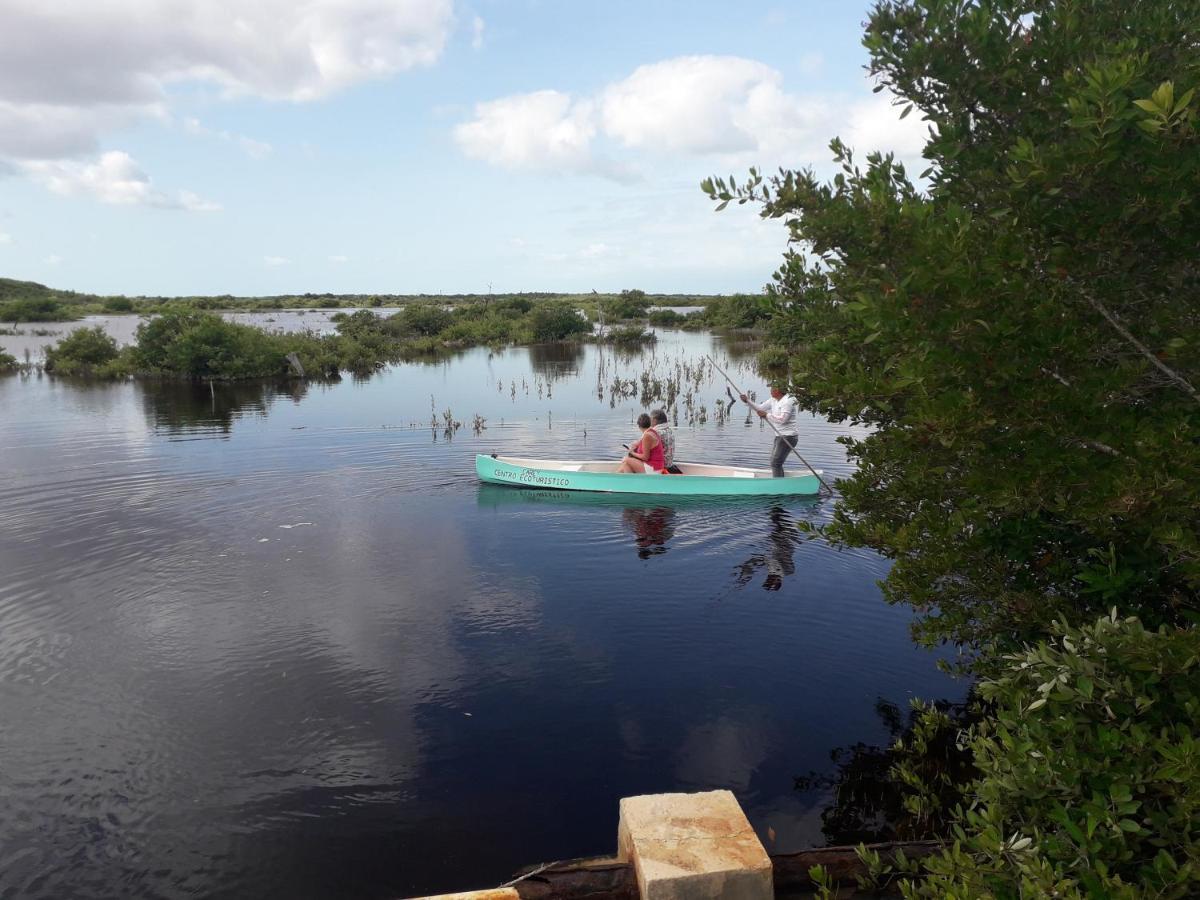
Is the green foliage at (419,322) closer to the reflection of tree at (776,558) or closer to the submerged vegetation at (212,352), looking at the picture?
the submerged vegetation at (212,352)

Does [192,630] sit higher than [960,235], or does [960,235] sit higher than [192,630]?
[960,235]

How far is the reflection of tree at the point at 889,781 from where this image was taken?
23.1 feet

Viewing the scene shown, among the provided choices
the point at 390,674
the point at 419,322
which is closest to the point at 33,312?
the point at 419,322

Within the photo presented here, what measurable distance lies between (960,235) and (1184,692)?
9.20ft

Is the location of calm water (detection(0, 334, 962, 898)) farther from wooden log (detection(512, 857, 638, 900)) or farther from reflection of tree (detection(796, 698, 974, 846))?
wooden log (detection(512, 857, 638, 900))

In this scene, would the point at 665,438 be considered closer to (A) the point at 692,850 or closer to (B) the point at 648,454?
(B) the point at 648,454

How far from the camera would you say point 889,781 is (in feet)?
25.3

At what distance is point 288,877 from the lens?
645 centimetres

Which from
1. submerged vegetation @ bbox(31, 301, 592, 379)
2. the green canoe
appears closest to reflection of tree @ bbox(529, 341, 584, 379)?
submerged vegetation @ bbox(31, 301, 592, 379)

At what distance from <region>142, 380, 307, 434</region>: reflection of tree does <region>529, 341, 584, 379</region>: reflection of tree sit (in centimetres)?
1381

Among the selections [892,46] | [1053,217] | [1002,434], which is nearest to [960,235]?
[1053,217]

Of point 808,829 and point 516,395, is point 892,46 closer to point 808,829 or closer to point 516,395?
point 808,829

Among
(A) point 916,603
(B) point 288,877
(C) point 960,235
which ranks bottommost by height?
(B) point 288,877

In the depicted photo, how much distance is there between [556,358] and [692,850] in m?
49.0
